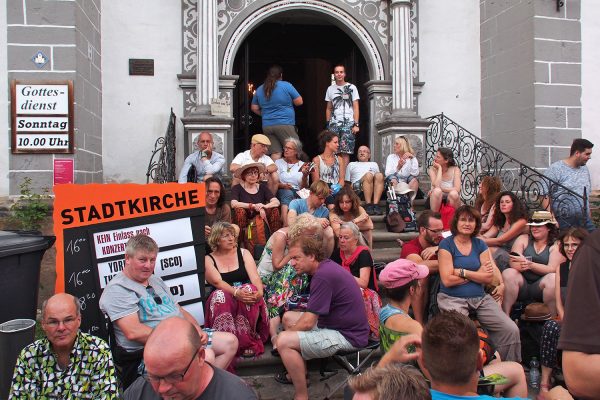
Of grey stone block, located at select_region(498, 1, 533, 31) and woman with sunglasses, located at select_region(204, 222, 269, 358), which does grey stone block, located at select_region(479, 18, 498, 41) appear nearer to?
grey stone block, located at select_region(498, 1, 533, 31)

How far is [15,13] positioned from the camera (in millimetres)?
7340

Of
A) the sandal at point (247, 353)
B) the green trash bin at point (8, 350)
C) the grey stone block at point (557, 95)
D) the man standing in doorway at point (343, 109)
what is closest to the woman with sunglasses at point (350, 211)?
the sandal at point (247, 353)

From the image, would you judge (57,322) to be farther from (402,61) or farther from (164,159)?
(402,61)

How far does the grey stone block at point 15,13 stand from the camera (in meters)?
7.32

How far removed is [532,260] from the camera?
18.7ft

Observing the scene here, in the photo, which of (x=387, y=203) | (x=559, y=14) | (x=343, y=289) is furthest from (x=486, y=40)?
(x=343, y=289)

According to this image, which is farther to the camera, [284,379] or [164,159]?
[164,159]

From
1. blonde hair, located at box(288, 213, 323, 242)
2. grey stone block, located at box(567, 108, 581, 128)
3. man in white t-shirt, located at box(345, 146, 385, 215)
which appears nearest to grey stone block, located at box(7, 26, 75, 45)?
man in white t-shirt, located at box(345, 146, 385, 215)

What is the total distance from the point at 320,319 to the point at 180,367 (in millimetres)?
2335

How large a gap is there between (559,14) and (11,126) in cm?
792

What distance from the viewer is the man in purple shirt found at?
14.1ft

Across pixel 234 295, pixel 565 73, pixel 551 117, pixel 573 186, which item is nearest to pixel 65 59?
pixel 234 295

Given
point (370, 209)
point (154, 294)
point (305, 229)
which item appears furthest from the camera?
point (370, 209)

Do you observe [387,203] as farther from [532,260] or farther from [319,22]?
[319,22]
